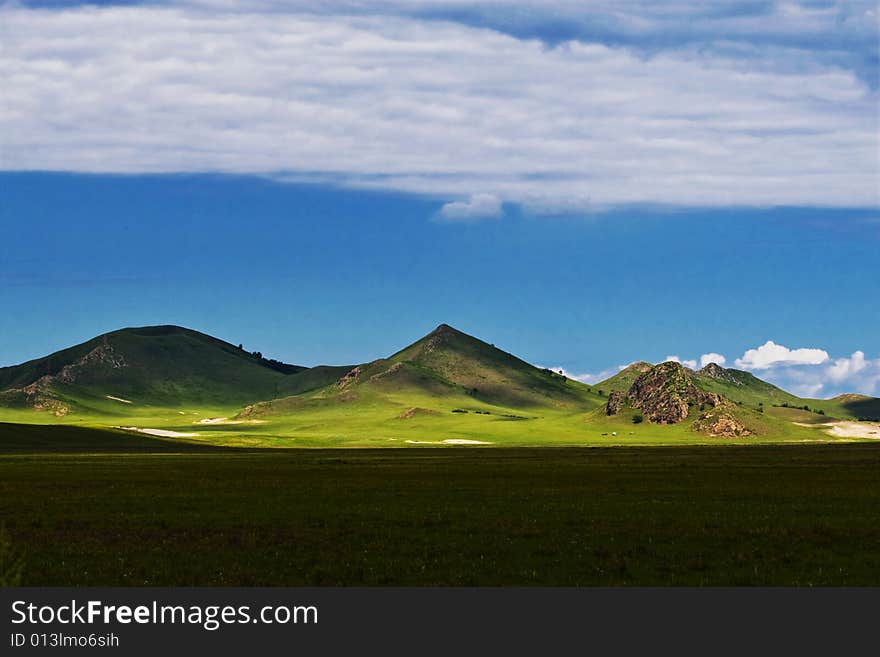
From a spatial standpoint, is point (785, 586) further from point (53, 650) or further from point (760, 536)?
point (53, 650)

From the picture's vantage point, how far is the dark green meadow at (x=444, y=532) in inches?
1496

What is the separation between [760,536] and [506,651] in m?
23.3

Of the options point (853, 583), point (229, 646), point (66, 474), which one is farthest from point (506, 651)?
point (66, 474)

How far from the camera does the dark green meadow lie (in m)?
38.0

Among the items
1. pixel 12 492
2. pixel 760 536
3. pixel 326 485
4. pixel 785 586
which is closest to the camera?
pixel 785 586

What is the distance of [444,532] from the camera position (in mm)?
48938

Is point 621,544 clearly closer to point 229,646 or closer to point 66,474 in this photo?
point 229,646

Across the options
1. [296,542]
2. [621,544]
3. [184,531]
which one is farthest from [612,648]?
[184,531]

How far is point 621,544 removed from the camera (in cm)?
4484

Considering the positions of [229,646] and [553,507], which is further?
[553,507]

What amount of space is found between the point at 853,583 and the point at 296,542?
22.3 m

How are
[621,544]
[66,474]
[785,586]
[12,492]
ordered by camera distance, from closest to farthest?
[785,586] → [621,544] → [12,492] → [66,474]

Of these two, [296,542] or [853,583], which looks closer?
[853,583]

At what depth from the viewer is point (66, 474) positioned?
333 feet
